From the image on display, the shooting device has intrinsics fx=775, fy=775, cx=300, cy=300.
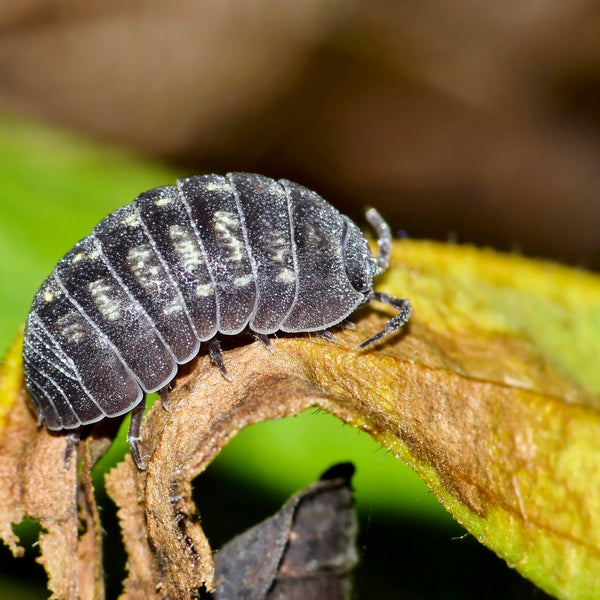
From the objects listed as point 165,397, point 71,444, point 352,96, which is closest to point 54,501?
point 71,444

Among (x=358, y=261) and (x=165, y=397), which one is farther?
(x=358, y=261)

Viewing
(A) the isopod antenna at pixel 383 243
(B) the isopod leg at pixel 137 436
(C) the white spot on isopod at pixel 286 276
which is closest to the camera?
(B) the isopod leg at pixel 137 436

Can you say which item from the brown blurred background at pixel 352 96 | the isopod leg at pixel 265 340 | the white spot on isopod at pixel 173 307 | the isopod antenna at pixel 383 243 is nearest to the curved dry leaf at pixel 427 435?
the isopod leg at pixel 265 340

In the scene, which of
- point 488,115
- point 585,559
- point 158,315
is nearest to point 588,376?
point 585,559

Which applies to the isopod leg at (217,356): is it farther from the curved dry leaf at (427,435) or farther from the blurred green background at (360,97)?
the blurred green background at (360,97)

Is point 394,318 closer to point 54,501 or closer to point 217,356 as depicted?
point 217,356

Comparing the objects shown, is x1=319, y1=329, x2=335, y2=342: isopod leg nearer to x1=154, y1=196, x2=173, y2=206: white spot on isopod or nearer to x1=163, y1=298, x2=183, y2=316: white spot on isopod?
x1=163, y1=298, x2=183, y2=316: white spot on isopod

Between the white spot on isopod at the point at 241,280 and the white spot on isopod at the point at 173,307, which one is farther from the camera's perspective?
the white spot on isopod at the point at 241,280
